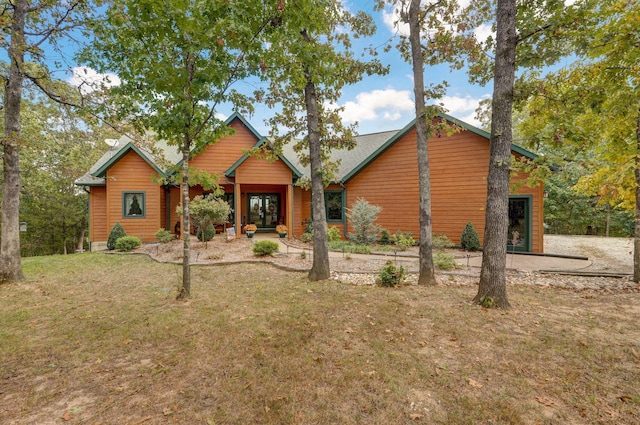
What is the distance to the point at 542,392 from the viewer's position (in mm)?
2961

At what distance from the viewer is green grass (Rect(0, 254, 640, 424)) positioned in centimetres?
275

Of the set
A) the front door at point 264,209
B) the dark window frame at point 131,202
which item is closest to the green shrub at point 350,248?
the front door at point 264,209

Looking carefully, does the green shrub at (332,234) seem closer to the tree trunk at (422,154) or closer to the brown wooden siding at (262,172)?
the brown wooden siding at (262,172)

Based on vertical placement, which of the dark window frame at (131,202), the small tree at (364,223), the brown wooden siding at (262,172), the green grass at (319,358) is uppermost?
the brown wooden siding at (262,172)

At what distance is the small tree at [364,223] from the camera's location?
13.2 metres

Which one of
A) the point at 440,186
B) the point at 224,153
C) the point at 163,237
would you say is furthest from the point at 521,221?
the point at 163,237

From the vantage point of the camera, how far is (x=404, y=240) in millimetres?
13070

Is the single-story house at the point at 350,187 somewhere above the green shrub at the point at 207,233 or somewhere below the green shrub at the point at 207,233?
above

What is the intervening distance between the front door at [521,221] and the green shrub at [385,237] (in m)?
5.01

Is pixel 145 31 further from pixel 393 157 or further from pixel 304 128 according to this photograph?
pixel 393 157

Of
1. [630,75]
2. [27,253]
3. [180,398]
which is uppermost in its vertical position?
[630,75]

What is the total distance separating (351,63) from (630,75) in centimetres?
640

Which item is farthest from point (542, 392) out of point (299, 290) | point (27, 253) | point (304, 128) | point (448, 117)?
point (27, 253)

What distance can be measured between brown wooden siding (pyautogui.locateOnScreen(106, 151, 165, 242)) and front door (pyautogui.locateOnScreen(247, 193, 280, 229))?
5.20m
